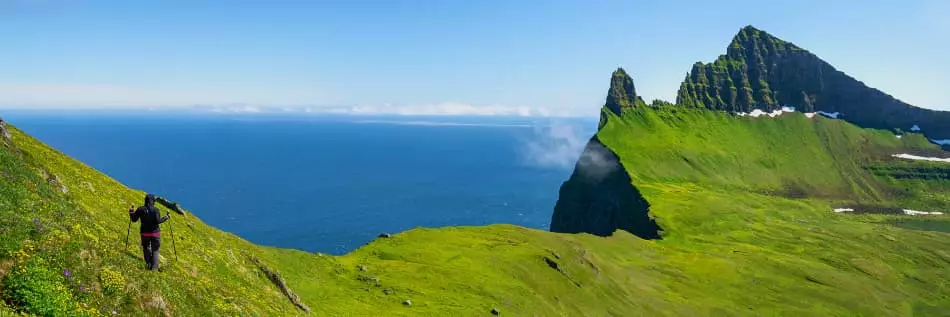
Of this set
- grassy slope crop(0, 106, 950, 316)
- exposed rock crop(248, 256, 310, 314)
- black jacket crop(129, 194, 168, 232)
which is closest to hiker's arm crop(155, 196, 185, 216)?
grassy slope crop(0, 106, 950, 316)

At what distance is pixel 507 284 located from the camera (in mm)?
77312

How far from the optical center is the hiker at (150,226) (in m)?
25.6

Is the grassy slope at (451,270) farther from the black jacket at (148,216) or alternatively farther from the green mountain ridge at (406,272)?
the black jacket at (148,216)

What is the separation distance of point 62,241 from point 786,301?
489 ft

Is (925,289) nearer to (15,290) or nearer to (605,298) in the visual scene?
(605,298)

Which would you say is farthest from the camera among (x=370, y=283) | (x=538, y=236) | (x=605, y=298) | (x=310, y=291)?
(x=538, y=236)

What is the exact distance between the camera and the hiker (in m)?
25.6

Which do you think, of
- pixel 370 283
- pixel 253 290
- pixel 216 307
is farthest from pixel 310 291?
pixel 216 307

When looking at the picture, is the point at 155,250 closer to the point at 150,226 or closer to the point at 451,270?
the point at 150,226

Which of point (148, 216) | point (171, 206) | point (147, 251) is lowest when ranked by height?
point (171, 206)

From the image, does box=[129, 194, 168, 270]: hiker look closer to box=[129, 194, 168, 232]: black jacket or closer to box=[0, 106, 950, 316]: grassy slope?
box=[129, 194, 168, 232]: black jacket

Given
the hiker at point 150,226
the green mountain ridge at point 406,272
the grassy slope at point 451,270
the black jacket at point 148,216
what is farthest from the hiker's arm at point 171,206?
the black jacket at point 148,216

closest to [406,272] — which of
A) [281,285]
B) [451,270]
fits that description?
[451,270]

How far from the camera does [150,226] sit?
25703mm
